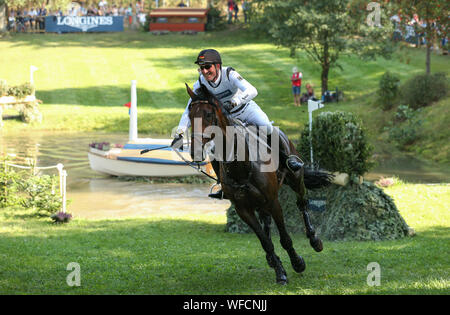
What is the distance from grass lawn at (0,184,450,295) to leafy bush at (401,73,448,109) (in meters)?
17.1

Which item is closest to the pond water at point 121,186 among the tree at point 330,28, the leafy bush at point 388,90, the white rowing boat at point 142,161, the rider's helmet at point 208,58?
the white rowing boat at point 142,161

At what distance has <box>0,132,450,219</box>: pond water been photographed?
19.3 m

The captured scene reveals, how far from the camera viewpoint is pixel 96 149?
25.5m

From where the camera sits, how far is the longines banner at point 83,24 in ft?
211

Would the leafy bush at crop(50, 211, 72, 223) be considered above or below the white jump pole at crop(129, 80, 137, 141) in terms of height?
below

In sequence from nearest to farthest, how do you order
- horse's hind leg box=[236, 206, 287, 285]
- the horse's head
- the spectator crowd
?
the horse's head, horse's hind leg box=[236, 206, 287, 285], the spectator crowd

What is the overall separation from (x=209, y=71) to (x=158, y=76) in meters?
→ 39.7

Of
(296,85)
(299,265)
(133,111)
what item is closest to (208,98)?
(299,265)

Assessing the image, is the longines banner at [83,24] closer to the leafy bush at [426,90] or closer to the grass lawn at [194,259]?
the leafy bush at [426,90]

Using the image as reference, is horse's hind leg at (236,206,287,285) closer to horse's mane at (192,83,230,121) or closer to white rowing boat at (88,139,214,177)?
horse's mane at (192,83,230,121)

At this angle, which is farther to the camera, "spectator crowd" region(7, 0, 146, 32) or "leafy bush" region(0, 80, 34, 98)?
"spectator crowd" region(7, 0, 146, 32)

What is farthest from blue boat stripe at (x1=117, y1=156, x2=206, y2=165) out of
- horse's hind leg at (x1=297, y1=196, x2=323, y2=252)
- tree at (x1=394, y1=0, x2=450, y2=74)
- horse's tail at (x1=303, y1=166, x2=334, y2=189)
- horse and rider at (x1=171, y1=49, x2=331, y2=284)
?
horse and rider at (x1=171, y1=49, x2=331, y2=284)
